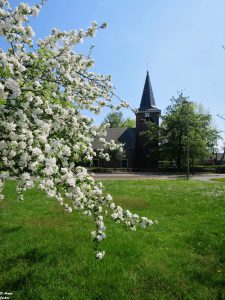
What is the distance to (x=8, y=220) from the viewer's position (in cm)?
1164

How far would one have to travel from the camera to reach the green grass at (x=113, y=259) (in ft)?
20.9

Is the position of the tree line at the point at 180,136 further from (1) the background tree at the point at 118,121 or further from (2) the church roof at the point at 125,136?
(1) the background tree at the point at 118,121

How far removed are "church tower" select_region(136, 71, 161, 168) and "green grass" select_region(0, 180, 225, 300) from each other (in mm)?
58411

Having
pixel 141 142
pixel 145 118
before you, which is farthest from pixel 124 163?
pixel 145 118

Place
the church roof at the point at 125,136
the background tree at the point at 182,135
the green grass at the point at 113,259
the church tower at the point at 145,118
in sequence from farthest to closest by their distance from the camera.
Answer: the church roof at the point at 125,136 < the church tower at the point at 145,118 < the background tree at the point at 182,135 < the green grass at the point at 113,259

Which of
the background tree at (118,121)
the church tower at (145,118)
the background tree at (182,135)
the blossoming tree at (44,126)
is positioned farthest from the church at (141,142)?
the blossoming tree at (44,126)

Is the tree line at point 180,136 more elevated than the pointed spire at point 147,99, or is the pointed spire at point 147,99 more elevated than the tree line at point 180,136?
the pointed spire at point 147,99

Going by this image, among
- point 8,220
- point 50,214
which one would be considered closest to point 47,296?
point 8,220

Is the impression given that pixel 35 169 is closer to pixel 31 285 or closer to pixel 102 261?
pixel 31 285

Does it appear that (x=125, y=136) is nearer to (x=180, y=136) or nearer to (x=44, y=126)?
(x=180, y=136)

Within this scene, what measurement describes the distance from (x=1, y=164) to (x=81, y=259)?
4108mm

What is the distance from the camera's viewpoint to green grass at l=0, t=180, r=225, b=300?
6.38 meters

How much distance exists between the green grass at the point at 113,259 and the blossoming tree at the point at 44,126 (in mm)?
1673

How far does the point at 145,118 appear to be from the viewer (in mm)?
71250
